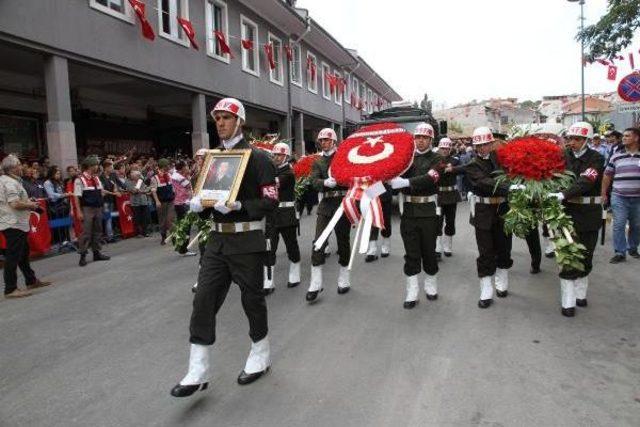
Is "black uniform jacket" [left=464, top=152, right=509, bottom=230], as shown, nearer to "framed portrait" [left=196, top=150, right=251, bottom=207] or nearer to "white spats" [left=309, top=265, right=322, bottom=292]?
"white spats" [left=309, top=265, right=322, bottom=292]

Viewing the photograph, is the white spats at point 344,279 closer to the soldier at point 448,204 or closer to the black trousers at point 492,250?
the black trousers at point 492,250

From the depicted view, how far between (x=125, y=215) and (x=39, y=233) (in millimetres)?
2659

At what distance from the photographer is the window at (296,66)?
24009 mm

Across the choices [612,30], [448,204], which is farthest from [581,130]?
[612,30]

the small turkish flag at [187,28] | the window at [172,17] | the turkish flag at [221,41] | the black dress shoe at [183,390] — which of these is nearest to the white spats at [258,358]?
the black dress shoe at [183,390]

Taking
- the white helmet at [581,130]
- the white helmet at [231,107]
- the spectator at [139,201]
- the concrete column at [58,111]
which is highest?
the concrete column at [58,111]

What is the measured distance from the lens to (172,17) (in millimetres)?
14766

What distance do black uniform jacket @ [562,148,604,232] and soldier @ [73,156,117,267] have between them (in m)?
7.94

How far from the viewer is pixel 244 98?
18969 mm

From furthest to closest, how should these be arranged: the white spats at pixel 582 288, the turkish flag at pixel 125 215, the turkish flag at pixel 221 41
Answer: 1. the turkish flag at pixel 221 41
2. the turkish flag at pixel 125 215
3. the white spats at pixel 582 288

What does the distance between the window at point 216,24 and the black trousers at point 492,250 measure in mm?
12966

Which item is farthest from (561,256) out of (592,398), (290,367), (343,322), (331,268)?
(331,268)

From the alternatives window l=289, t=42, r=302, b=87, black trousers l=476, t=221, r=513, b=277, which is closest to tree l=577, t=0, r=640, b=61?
window l=289, t=42, r=302, b=87

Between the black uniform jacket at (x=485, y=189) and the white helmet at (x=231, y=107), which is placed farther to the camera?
the black uniform jacket at (x=485, y=189)
